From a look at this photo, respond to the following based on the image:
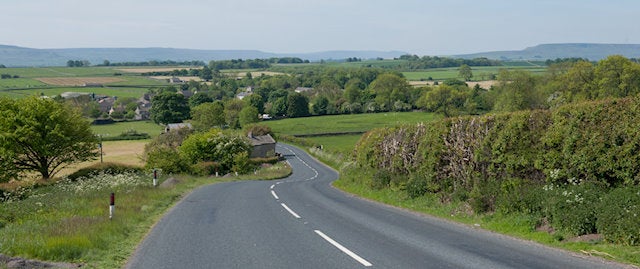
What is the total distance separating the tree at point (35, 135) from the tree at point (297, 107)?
90.2 meters

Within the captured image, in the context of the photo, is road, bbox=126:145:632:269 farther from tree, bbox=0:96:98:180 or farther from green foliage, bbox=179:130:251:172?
green foliage, bbox=179:130:251:172

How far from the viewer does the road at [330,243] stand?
31.3 ft

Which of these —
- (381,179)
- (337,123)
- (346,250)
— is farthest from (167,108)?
(346,250)

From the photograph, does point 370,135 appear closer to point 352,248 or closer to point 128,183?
point 128,183

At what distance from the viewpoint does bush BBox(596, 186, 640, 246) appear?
9828 mm

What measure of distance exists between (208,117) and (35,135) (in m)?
70.0

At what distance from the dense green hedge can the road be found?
1372mm

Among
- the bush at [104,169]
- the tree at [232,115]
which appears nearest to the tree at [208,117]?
the tree at [232,115]

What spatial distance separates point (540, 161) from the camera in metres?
13.6

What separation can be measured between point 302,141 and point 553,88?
147 feet

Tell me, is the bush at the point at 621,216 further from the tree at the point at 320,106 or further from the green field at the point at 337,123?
the tree at the point at 320,106

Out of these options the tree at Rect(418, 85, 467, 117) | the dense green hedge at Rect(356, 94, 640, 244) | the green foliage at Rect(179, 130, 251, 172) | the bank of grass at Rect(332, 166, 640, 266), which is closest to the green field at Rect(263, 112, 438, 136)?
the tree at Rect(418, 85, 467, 117)

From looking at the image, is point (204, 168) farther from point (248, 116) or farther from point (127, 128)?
point (127, 128)

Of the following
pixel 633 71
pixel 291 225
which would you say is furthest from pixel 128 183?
pixel 633 71
